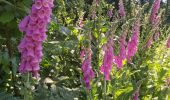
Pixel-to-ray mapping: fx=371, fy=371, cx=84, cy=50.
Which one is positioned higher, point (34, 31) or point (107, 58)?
point (34, 31)

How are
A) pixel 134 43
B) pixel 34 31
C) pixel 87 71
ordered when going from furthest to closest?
pixel 134 43
pixel 87 71
pixel 34 31

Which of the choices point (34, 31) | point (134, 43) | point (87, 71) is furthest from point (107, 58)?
point (34, 31)

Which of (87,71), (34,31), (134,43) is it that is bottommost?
(87,71)

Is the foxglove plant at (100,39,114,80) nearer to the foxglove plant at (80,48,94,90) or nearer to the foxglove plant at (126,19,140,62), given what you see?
the foxglove plant at (80,48,94,90)

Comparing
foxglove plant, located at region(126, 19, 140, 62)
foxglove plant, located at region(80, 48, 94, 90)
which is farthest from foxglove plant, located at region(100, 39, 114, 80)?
foxglove plant, located at region(126, 19, 140, 62)

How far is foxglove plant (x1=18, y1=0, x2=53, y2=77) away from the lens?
2035 millimetres

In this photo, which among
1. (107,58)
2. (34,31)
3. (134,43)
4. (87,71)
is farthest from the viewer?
(134,43)

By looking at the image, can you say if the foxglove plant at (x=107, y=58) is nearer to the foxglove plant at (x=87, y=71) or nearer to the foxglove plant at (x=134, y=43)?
the foxglove plant at (x=87, y=71)

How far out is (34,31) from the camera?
205cm

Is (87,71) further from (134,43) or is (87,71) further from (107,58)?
(134,43)

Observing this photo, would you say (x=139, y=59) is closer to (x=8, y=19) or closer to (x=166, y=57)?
(x=166, y=57)

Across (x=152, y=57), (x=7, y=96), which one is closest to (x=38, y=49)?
(x=7, y=96)

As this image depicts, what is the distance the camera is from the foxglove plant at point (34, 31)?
204 centimetres

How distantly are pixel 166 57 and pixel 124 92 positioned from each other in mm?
2087
